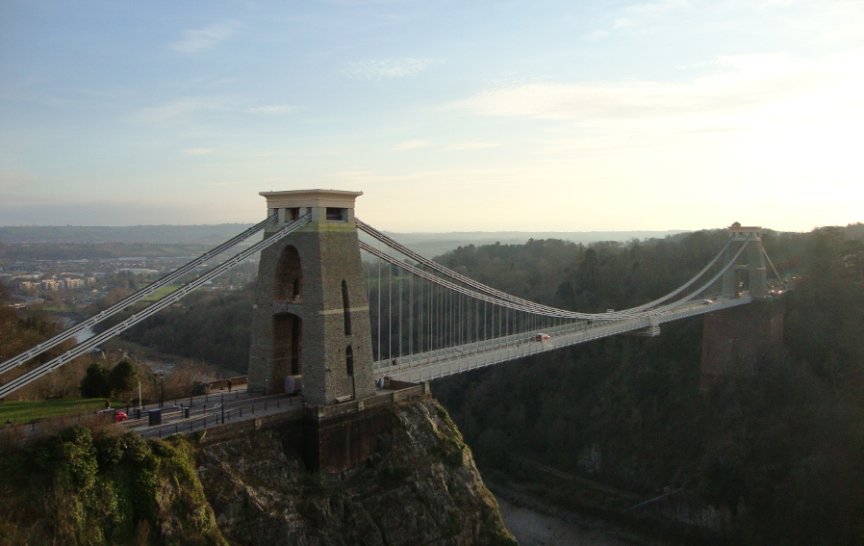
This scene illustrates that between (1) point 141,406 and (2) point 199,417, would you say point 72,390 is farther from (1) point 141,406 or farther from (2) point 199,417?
(2) point 199,417

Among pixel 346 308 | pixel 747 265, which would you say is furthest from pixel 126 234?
pixel 346 308

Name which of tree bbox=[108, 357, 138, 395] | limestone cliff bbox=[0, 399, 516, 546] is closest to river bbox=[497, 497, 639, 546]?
limestone cliff bbox=[0, 399, 516, 546]

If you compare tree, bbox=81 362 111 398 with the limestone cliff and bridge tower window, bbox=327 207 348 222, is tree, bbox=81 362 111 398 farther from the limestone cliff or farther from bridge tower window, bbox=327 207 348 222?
bridge tower window, bbox=327 207 348 222

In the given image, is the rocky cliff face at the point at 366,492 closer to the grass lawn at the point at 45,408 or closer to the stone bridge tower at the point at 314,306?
the stone bridge tower at the point at 314,306

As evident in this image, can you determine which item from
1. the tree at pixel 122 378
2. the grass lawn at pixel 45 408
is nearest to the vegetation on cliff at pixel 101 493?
the grass lawn at pixel 45 408

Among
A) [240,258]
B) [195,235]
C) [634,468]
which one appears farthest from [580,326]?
[195,235]

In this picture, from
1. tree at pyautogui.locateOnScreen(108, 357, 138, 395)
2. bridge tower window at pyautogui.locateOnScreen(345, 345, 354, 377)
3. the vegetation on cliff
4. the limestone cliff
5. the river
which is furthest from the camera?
the river
